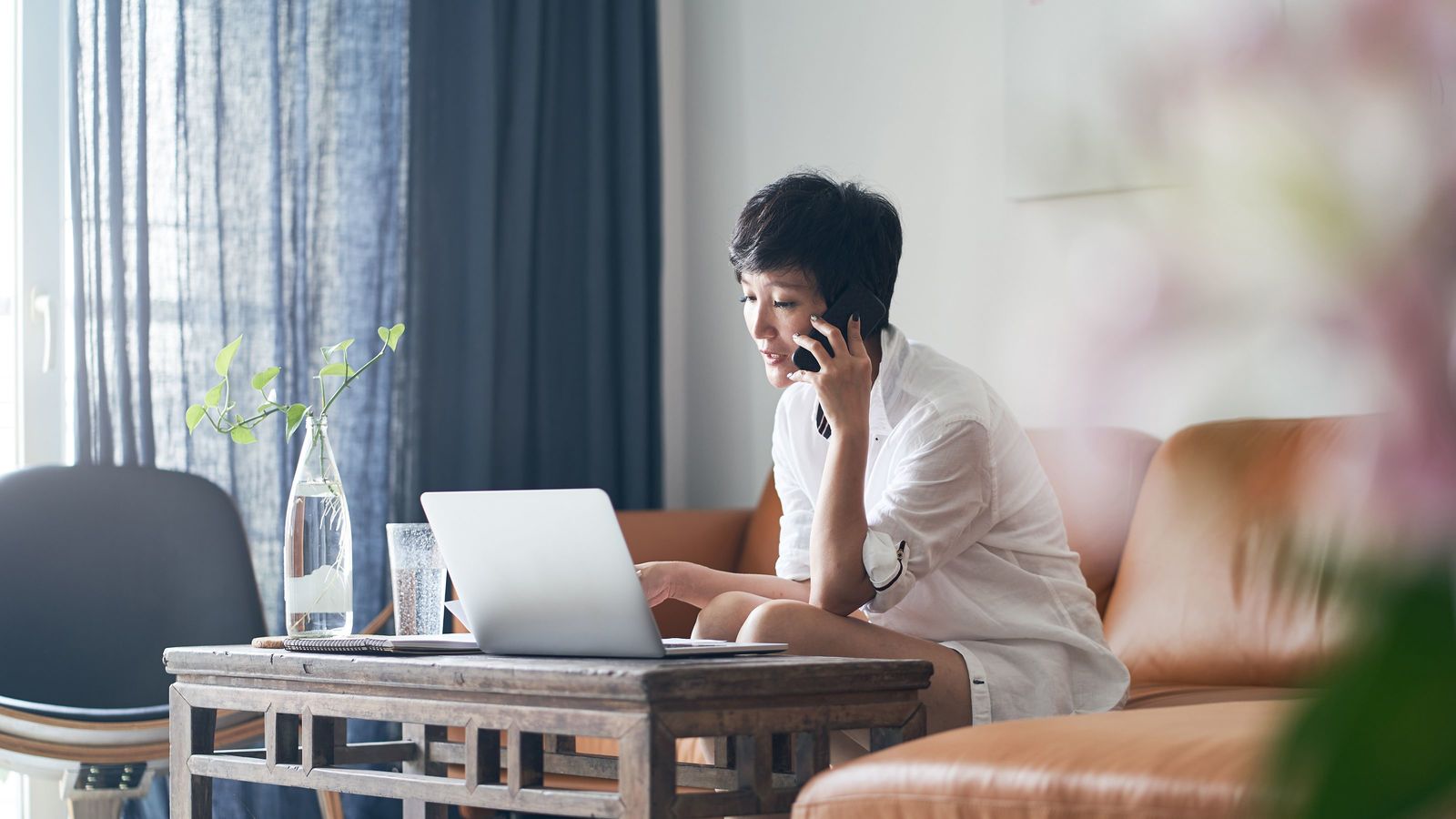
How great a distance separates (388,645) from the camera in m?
1.62

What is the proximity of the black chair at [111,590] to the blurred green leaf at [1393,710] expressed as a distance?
7.55 ft

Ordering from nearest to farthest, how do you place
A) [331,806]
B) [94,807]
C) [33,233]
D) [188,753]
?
[188,753], [94,807], [331,806], [33,233]

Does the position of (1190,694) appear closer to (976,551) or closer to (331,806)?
(976,551)

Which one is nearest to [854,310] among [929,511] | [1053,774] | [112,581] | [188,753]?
[929,511]

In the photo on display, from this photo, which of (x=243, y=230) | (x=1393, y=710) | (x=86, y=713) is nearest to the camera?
(x=1393, y=710)

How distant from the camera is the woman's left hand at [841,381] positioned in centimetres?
175

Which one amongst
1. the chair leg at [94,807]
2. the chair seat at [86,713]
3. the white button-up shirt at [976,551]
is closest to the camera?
the white button-up shirt at [976,551]

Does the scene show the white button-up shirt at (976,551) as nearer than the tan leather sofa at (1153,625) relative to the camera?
No

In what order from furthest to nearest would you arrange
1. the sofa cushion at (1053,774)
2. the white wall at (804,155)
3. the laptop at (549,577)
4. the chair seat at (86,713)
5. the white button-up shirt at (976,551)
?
the white wall at (804,155)
the chair seat at (86,713)
the white button-up shirt at (976,551)
the laptop at (549,577)
the sofa cushion at (1053,774)

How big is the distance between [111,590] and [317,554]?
3.38ft

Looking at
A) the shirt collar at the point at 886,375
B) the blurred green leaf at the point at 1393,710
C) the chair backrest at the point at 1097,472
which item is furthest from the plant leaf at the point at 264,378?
the blurred green leaf at the point at 1393,710

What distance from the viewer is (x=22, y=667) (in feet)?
8.35

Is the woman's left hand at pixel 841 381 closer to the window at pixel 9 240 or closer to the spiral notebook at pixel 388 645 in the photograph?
the spiral notebook at pixel 388 645

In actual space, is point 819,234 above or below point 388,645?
above
